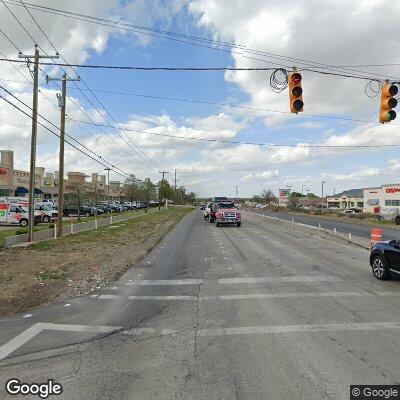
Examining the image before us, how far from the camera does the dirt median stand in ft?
32.8

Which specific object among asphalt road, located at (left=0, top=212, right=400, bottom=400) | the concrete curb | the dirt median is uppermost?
the concrete curb

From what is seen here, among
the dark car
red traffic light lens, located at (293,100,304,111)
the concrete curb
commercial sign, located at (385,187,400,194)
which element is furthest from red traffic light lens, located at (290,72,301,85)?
commercial sign, located at (385,187,400,194)

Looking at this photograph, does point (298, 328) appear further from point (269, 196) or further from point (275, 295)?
point (269, 196)

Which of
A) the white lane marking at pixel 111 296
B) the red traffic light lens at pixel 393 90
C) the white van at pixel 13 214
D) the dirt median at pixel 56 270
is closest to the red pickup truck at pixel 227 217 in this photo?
the dirt median at pixel 56 270

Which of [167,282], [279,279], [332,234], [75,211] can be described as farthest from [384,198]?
[167,282]

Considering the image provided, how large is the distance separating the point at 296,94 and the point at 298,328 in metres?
7.06

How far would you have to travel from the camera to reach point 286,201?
131875 mm

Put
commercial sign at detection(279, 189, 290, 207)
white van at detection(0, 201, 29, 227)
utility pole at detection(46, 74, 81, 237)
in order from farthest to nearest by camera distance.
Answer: commercial sign at detection(279, 189, 290, 207), white van at detection(0, 201, 29, 227), utility pole at detection(46, 74, 81, 237)

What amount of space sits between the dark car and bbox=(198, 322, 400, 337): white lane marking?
14.2 ft

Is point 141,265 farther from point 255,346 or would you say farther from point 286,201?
point 286,201

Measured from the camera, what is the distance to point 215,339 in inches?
261

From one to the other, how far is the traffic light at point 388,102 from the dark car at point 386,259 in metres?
3.42

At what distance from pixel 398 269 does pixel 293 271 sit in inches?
117

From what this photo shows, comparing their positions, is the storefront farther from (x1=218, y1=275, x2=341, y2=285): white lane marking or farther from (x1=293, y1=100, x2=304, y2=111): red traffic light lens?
(x1=293, y1=100, x2=304, y2=111): red traffic light lens
